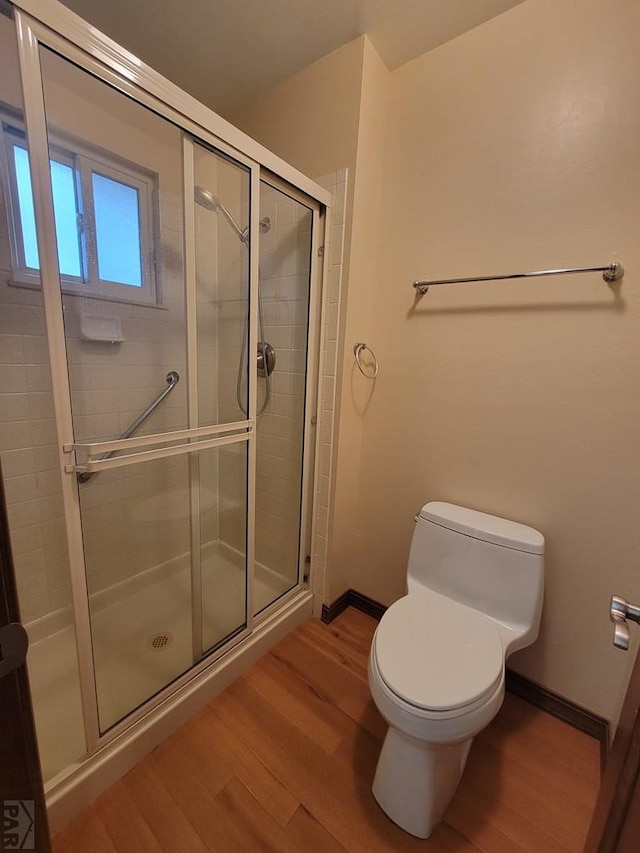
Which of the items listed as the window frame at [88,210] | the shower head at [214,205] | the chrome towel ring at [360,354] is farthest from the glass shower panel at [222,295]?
the chrome towel ring at [360,354]

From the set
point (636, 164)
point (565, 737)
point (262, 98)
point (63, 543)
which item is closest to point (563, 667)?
point (565, 737)

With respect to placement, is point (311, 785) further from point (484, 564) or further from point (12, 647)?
point (12, 647)

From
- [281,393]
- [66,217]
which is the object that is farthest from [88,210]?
[281,393]

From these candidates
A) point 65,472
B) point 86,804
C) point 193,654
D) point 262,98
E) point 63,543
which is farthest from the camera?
point 262,98

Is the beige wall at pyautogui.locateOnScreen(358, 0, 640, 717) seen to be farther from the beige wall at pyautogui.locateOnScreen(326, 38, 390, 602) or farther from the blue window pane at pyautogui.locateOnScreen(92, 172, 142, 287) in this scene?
the blue window pane at pyautogui.locateOnScreen(92, 172, 142, 287)

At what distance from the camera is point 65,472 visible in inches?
36.7

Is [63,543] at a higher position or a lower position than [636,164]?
lower

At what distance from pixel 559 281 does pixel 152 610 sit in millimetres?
2023

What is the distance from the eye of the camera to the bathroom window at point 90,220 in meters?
1.02

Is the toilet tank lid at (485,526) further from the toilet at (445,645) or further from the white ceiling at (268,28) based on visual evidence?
the white ceiling at (268,28)

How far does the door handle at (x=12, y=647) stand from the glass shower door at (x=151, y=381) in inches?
23.3

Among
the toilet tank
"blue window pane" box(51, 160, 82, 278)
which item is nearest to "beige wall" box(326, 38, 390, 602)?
the toilet tank

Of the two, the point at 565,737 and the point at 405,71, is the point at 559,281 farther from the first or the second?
the point at 565,737

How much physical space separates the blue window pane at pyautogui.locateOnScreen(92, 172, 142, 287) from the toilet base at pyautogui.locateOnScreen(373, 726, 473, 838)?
1.65 m
